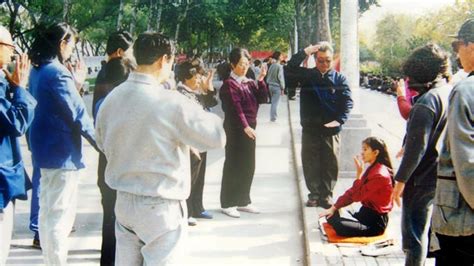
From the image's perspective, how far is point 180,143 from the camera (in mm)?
3449

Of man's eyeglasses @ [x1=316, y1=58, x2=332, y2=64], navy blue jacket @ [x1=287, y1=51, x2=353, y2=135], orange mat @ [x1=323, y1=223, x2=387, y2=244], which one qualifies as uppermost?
man's eyeglasses @ [x1=316, y1=58, x2=332, y2=64]

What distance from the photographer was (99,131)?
12.1 ft

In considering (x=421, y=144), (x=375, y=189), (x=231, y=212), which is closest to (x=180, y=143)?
(x=421, y=144)

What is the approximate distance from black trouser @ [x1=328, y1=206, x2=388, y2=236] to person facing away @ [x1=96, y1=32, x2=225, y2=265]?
295 cm

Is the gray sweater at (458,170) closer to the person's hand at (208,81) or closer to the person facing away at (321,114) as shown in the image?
the person's hand at (208,81)

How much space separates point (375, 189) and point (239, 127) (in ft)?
6.60

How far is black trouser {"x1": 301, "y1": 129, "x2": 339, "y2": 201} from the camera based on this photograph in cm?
758

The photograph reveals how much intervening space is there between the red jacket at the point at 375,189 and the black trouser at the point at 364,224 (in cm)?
7

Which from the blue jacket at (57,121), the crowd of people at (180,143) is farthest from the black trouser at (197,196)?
the blue jacket at (57,121)

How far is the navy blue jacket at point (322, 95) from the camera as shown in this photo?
741cm

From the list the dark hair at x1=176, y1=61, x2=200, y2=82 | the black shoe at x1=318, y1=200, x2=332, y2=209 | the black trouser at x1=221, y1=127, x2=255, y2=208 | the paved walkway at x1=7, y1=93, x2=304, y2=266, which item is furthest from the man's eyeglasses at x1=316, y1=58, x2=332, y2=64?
the paved walkway at x1=7, y1=93, x2=304, y2=266

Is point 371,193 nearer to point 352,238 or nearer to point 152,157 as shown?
point 352,238

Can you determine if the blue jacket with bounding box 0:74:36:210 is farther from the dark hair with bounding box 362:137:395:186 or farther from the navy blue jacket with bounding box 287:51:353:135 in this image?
the navy blue jacket with bounding box 287:51:353:135

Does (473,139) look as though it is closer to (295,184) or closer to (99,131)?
(99,131)
